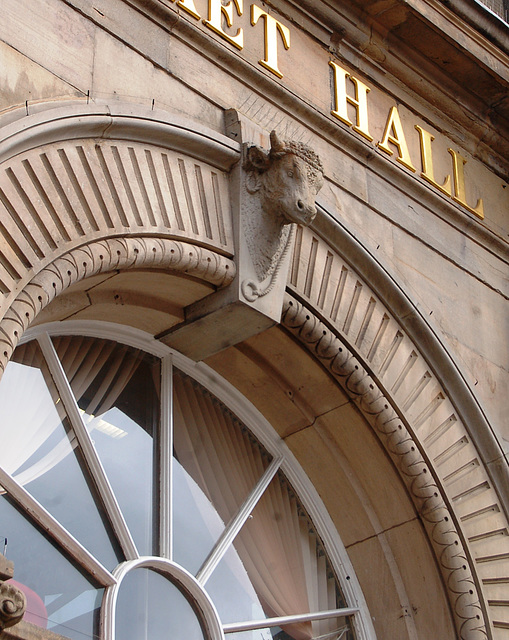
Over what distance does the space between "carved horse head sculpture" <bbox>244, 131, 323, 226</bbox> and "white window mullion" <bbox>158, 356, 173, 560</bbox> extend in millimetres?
964

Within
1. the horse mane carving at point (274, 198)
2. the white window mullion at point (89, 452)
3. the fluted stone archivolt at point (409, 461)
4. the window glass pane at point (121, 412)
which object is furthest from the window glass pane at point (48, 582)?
the fluted stone archivolt at point (409, 461)

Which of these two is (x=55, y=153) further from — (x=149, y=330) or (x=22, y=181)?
(x=149, y=330)

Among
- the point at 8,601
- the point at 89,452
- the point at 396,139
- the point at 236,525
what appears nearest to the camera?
the point at 8,601

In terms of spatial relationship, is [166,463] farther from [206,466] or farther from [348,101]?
[348,101]

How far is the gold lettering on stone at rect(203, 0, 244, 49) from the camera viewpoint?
20.2ft

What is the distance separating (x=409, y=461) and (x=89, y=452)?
177 cm

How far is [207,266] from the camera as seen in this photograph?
556cm

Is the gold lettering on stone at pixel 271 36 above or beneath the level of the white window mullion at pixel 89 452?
above

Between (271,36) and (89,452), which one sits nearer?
(89,452)

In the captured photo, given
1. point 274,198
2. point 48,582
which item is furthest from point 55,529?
point 274,198

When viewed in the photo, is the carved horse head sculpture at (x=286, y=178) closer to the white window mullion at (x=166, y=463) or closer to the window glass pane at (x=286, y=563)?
the white window mullion at (x=166, y=463)

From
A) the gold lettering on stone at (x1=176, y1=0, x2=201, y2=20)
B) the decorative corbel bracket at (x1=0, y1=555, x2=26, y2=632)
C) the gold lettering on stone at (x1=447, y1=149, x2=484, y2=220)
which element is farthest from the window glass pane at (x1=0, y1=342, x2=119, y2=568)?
the gold lettering on stone at (x1=447, y1=149, x2=484, y2=220)

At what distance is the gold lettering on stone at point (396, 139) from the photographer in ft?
23.1

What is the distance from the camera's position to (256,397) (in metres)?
6.36
